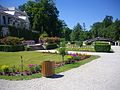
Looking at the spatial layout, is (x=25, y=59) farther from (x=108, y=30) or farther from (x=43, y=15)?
(x=108, y=30)

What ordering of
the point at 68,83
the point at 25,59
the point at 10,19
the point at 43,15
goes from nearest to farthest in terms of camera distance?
the point at 68,83 → the point at 25,59 → the point at 10,19 → the point at 43,15

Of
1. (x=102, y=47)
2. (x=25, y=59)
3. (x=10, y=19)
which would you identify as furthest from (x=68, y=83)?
(x=10, y=19)

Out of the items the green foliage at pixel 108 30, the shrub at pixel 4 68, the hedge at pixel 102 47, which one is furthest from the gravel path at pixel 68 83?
the green foliage at pixel 108 30

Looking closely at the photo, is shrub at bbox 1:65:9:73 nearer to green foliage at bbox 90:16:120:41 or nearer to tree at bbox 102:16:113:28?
green foliage at bbox 90:16:120:41

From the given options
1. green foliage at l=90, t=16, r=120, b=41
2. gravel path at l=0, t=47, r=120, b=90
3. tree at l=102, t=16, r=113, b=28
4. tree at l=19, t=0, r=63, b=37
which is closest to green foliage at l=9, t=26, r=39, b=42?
tree at l=19, t=0, r=63, b=37

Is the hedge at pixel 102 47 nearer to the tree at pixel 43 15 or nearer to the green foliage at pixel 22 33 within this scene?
the green foliage at pixel 22 33

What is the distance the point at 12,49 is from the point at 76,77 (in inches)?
882

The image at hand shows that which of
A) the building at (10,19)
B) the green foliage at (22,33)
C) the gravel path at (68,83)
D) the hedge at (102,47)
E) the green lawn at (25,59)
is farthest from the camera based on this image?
the green foliage at (22,33)

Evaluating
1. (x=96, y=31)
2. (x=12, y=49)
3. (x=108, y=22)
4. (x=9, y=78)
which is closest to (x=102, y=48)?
(x=12, y=49)

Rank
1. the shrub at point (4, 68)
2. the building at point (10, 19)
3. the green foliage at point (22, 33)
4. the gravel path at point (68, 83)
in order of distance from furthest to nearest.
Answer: the green foliage at point (22, 33) → the building at point (10, 19) → the shrub at point (4, 68) → the gravel path at point (68, 83)

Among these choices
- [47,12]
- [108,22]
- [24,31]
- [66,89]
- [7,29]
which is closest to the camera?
[66,89]

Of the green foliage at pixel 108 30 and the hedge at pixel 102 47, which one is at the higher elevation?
the green foliage at pixel 108 30

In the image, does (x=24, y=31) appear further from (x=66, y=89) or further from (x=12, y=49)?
(x=66, y=89)

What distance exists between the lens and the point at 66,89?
373 inches
